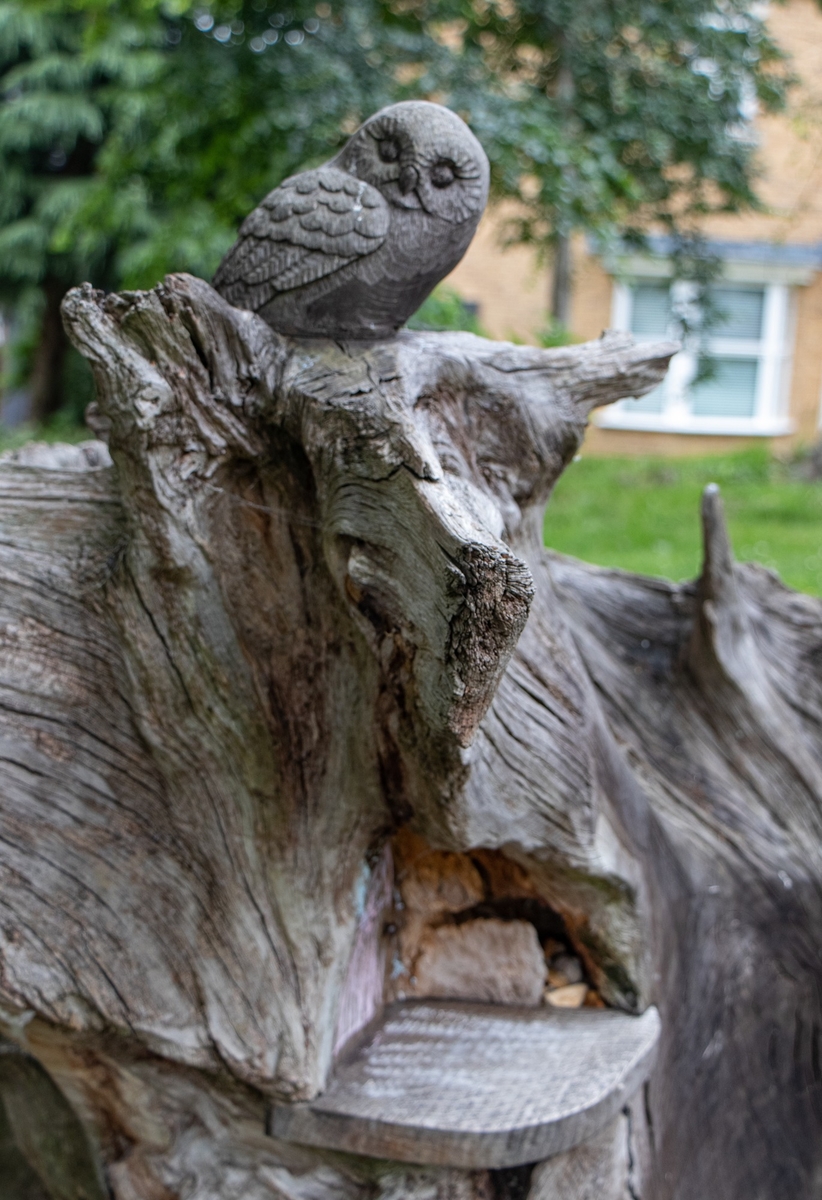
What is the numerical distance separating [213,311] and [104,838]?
0.85 m

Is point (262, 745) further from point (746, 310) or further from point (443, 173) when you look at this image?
point (746, 310)

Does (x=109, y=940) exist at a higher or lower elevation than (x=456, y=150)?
lower

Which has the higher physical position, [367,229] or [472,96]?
[472,96]

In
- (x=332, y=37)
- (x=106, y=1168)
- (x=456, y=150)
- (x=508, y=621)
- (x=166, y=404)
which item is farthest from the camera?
(x=332, y=37)

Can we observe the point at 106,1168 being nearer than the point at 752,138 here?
Yes

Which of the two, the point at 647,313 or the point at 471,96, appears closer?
the point at 471,96

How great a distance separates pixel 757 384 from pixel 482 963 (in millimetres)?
11536

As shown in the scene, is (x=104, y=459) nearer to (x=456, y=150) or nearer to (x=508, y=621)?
(x=456, y=150)

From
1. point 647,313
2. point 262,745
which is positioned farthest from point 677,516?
point 647,313

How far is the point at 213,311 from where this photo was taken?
1524 mm

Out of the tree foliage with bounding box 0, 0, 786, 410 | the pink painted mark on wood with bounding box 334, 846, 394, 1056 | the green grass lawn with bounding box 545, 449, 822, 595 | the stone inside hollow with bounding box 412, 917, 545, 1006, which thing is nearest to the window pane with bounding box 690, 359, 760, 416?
the green grass lawn with bounding box 545, 449, 822, 595

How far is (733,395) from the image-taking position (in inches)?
485

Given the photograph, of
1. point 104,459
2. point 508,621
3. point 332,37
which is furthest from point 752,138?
point 508,621

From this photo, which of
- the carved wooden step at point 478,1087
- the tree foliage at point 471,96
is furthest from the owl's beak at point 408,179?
the tree foliage at point 471,96
